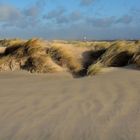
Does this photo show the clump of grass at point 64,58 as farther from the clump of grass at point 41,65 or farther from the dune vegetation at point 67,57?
the clump of grass at point 41,65

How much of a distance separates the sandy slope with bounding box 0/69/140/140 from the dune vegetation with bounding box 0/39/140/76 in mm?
3716

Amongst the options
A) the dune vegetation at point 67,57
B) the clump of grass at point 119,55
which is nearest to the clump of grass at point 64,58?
the dune vegetation at point 67,57

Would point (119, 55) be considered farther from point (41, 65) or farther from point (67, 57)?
point (41, 65)

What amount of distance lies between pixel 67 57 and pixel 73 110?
828 cm

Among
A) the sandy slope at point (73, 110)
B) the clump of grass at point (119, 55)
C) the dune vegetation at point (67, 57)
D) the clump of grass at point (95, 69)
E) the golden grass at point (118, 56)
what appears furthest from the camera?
the dune vegetation at point (67, 57)

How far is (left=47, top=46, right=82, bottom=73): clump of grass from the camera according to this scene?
13.7 meters

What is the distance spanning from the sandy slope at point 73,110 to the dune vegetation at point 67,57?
3.72m

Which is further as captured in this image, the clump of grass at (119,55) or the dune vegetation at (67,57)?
the dune vegetation at (67,57)

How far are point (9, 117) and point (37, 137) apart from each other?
1172 mm

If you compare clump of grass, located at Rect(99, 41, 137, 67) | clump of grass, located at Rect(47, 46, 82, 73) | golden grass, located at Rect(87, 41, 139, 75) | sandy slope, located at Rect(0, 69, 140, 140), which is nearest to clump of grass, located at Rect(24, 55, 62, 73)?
clump of grass, located at Rect(47, 46, 82, 73)

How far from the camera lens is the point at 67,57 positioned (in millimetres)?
14688

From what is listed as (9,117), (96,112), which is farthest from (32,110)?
(96,112)

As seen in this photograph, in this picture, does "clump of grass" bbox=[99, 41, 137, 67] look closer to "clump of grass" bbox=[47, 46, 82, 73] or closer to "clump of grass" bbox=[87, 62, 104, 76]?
"clump of grass" bbox=[87, 62, 104, 76]

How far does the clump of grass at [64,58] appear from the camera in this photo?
1372 centimetres
